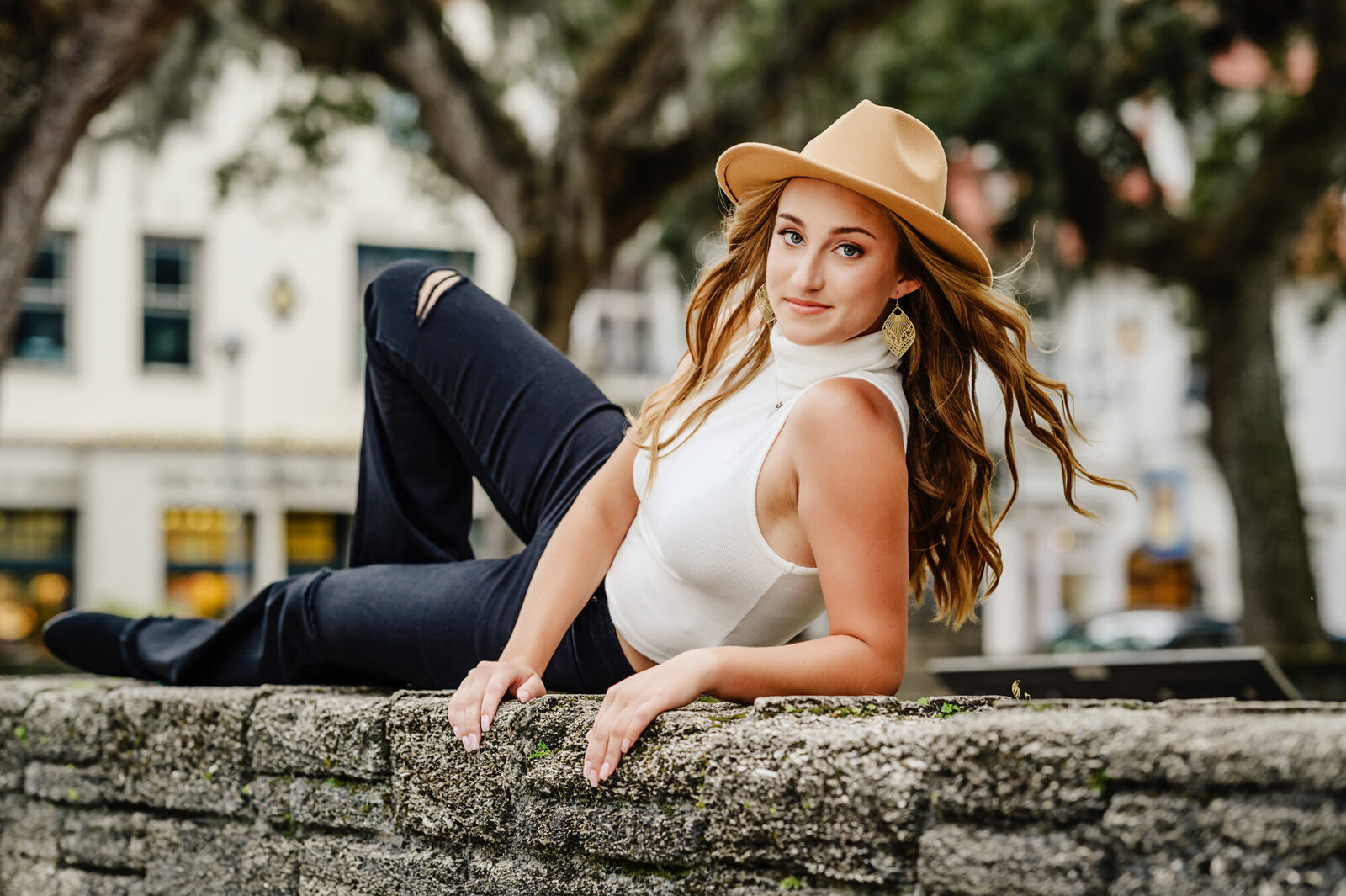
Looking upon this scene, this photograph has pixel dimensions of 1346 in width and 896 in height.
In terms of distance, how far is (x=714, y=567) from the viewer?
6.84 feet

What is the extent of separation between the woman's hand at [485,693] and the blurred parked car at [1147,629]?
48.2ft

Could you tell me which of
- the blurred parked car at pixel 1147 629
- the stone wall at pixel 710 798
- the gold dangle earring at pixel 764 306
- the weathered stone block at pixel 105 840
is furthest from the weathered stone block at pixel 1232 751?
the blurred parked car at pixel 1147 629

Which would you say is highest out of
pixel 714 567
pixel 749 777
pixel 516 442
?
pixel 516 442

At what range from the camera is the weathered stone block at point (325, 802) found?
7.31 feet

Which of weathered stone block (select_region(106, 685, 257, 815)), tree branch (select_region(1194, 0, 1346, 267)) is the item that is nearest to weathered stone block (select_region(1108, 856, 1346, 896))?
weathered stone block (select_region(106, 685, 257, 815))

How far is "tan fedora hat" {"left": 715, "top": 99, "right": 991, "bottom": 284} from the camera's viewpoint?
2.01 m

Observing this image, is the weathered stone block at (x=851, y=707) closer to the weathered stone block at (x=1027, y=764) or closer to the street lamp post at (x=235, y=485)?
the weathered stone block at (x=1027, y=764)

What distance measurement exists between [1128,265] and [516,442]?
929 cm

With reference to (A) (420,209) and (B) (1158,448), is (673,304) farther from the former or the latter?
(B) (1158,448)

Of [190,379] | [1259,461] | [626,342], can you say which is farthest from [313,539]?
[1259,461]

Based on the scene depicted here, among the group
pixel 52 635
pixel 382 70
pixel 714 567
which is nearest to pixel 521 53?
pixel 382 70

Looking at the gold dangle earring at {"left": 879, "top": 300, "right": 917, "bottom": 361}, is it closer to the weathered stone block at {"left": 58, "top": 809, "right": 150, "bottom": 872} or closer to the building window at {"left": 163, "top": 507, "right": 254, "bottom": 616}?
the weathered stone block at {"left": 58, "top": 809, "right": 150, "bottom": 872}

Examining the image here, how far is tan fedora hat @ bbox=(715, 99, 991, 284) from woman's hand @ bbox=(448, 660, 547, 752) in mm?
845

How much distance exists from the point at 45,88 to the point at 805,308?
405 centimetres
